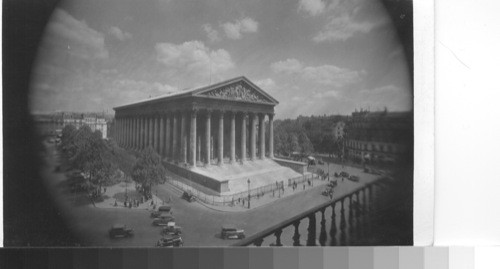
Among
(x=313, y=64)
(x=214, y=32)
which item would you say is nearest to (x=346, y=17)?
(x=313, y=64)

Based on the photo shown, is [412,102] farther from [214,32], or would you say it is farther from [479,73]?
[214,32]

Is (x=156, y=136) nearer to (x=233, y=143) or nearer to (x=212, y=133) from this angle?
(x=212, y=133)

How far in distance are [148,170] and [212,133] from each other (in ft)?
2.52

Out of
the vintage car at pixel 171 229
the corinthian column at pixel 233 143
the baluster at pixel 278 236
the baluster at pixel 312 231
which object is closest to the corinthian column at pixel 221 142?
the corinthian column at pixel 233 143

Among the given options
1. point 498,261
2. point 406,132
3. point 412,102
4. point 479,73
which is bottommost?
point 498,261

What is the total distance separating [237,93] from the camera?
4.15 meters

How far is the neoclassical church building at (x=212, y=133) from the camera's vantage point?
13.5ft

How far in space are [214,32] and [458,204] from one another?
3091 millimetres

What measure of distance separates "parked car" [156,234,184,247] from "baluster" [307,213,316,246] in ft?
4.33

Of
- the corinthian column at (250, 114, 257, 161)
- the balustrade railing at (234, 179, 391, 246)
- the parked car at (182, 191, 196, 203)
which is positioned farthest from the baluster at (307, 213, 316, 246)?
the parked car at (182, 191, 196, 203)

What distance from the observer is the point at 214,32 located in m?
4.06

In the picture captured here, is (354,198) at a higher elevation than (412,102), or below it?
below

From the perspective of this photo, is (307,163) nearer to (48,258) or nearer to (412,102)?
(412,102)

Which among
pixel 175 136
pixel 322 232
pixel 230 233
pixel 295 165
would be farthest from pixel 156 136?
pixel 322 232
